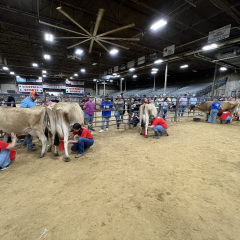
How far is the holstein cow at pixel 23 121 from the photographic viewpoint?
3088mm

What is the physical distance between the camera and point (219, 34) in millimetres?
7938

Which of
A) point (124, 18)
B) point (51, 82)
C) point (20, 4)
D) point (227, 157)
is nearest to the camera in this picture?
point (227, 157)

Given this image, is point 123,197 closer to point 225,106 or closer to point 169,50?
point 225,106

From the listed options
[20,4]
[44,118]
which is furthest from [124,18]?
[44,118]

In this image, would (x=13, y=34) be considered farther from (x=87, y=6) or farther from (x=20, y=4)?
(x=87, y=6)

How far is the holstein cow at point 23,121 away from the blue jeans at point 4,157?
597 mm

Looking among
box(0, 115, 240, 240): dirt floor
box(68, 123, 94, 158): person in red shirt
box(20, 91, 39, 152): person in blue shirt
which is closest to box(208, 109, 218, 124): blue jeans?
box(0, 115, 240, 240): dirt floor

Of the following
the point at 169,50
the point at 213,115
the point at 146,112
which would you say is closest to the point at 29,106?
the point at 146,112

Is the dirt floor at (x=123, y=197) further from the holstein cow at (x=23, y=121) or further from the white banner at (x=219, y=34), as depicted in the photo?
the white banner at (x=219, y=34)

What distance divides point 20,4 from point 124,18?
5598 millimetres

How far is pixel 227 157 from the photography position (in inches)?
133

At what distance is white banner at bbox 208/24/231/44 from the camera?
7.43 metres

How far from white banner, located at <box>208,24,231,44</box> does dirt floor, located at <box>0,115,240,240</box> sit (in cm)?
801

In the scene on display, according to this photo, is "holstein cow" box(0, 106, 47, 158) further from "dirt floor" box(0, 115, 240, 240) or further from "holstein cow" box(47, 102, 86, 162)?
"dirt floor" box(0, 115, 240, 240)
